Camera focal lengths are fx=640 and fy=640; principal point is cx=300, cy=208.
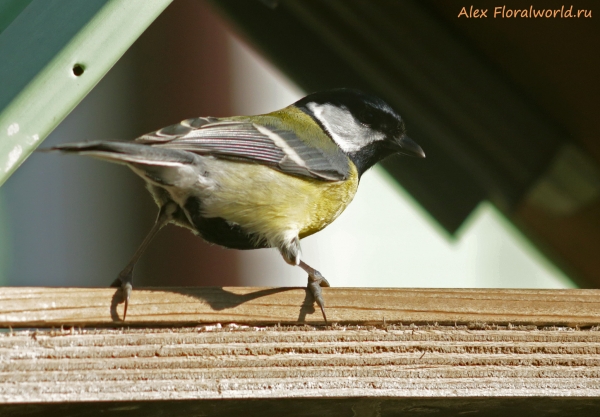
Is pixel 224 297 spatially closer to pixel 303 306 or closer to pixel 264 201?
pixel 303 306

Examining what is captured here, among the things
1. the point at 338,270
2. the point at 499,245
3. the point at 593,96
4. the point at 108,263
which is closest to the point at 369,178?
the point at 338,270

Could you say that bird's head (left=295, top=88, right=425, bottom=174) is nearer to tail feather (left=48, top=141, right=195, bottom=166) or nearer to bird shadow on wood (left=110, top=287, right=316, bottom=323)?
tail feather (left=48, top=141, right=195, bottom=166)

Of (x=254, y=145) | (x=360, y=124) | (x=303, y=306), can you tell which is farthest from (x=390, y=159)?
(x=303, y=306)

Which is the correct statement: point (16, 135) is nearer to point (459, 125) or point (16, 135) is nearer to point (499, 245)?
point (459, 125)

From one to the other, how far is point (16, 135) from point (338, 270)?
1149 millimetres

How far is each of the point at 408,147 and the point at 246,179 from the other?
591mm

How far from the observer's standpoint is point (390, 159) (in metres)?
2.15

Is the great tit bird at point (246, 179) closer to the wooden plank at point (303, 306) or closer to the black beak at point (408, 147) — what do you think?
the black beak at point (408, 147)

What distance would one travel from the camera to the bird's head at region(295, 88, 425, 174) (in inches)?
75.4

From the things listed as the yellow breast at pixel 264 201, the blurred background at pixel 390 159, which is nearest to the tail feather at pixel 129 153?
the yellow breast at pixel 264 201

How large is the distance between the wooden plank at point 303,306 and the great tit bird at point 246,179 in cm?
14

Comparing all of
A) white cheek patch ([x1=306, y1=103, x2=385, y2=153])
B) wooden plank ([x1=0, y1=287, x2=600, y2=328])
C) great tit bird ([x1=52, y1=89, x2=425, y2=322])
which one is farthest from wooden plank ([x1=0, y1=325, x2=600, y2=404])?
white cheek patch ([x1=306, y1=103, x2=385, y2=153])

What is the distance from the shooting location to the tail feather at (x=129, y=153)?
1.07m

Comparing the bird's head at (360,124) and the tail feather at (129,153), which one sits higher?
the bird's head at (360,124)
